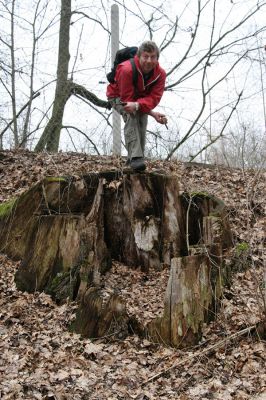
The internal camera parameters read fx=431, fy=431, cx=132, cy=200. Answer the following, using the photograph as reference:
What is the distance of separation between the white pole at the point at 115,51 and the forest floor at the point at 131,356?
396 cm

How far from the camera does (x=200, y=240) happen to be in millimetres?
5250

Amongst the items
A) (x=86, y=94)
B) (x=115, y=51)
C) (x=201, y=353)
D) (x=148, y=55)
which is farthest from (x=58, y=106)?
(x=201, y=353)

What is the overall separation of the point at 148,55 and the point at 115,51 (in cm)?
433

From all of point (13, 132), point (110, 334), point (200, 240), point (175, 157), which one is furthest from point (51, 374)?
point (13, 132)

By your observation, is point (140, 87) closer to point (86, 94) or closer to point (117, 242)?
point (117, 242)

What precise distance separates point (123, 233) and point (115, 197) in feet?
1.59

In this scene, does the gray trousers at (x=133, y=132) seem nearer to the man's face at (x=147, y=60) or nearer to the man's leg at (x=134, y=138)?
the man's leg at (x=134, y=138)

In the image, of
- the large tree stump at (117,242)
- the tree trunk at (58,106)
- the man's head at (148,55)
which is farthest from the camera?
the tree trunk at (58,106)

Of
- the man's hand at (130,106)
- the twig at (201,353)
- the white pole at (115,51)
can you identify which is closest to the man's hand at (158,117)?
the man's hand at (130,106)

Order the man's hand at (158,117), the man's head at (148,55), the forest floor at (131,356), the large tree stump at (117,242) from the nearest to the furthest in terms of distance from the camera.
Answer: the forest floor at (131,356) < the large tree stump at (117,242) < the man's head at (148,55) < the man's hand at (158,117)

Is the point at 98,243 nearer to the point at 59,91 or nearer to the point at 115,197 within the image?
the point at 115,197

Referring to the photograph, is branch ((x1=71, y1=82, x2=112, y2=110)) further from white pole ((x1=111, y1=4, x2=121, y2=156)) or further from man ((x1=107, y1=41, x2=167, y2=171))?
man ((x1=107, y1=41, x2=167, y2=171))

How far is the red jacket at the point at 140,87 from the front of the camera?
515cm

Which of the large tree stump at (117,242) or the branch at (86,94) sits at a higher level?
the branch at (86,94)
